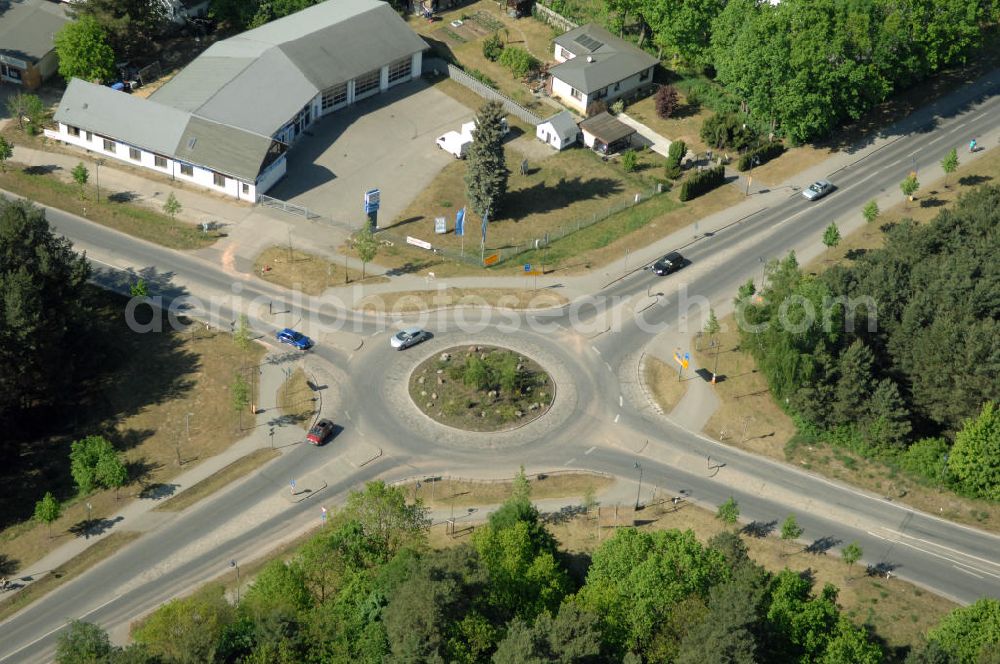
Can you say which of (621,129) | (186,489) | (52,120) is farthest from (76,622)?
(621,129)

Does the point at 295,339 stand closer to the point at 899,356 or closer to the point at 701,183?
the point at 701,183

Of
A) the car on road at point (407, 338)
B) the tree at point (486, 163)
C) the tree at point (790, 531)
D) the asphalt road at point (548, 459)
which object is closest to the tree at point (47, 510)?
the asphalt road at point (548, 459)

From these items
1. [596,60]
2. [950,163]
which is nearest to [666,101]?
[596,60]

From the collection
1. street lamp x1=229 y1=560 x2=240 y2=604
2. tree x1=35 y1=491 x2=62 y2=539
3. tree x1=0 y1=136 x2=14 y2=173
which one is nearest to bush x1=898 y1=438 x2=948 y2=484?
street lamp x1=229 y1=560 x2=240 y2=604

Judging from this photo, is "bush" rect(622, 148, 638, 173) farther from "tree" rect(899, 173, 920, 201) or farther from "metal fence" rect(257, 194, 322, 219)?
"metal fence" rect(257, 194, 322, 219)

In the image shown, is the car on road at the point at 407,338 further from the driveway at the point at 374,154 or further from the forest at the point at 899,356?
the forest at the point at 899,356

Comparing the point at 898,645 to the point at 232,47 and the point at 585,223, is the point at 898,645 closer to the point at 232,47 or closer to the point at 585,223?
the point at 585,223

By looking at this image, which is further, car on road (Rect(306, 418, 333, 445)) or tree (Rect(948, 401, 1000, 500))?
car on road (Rect(306, 418, 333, 445))
